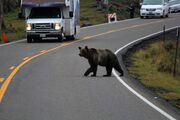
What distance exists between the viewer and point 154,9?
56.6m

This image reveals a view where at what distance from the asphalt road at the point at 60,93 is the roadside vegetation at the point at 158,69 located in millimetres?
902

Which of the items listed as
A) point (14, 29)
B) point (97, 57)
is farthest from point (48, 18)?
point (97, 57)

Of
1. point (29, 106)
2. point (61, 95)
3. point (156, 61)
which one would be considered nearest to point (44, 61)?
point (156, 61)

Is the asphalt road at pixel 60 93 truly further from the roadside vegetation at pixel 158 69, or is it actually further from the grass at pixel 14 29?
the grass at pixel 14 29

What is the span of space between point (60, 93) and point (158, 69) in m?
10.0

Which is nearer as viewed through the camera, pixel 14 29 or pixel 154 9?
pixel 14 29

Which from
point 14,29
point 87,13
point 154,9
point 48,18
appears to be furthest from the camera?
point 87,13

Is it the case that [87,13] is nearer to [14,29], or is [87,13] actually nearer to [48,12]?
[14,29]

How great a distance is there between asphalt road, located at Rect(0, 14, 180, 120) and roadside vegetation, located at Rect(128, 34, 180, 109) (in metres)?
0.90

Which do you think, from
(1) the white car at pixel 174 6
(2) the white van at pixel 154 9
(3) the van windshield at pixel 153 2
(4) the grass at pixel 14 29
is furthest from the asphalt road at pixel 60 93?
(1) the white car at pixel 174 6

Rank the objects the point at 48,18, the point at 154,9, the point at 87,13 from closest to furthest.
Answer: the point at 48,18 → the point at 154,9 → the point at 87,13

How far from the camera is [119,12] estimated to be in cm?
6184

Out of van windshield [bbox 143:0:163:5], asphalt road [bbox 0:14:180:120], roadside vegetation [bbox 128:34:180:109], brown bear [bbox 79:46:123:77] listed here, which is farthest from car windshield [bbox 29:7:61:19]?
van windshield [bbox 143:0:163:5]

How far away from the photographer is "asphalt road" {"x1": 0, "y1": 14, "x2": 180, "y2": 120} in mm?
11805
